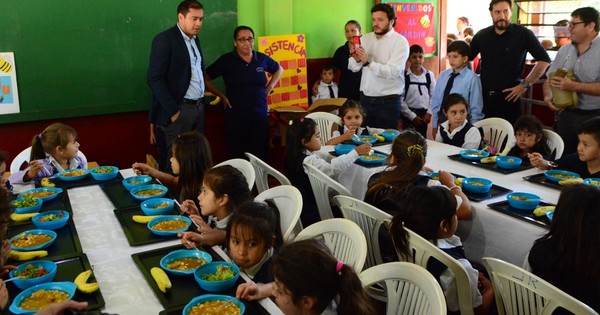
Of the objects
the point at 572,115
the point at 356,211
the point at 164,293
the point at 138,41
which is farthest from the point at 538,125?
the point at 138,41

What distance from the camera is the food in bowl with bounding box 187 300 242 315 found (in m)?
1.61

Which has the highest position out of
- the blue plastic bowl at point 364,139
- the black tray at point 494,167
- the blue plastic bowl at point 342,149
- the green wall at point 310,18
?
the green wall at point 310,18

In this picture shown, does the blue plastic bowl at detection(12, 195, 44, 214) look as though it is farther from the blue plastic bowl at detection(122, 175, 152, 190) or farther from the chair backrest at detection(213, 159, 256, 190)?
the chair backrest at detection(213, 159, 256, 190)

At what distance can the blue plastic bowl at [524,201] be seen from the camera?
2516 millimetres

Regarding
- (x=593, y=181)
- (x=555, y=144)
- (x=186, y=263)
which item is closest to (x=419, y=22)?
(x=555, y=144)

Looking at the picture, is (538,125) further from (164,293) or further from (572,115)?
(164,293)

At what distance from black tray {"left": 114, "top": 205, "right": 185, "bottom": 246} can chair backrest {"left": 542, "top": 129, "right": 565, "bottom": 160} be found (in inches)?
103

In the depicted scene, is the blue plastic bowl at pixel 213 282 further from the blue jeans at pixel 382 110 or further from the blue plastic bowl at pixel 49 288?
the blue jeans at pixel 382 110

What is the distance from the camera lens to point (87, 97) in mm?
4582

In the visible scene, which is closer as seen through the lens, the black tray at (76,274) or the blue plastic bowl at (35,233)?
the black tray at (76,274)

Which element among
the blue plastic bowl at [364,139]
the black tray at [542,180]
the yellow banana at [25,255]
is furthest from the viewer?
the blue plastic bowl at [364,139]

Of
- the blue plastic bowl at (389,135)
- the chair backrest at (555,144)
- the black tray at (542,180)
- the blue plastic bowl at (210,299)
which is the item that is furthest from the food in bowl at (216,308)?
the chair backrest at (555,144)

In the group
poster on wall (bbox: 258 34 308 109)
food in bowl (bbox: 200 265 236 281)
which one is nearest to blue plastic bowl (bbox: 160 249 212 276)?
food in bowl (bbox: 200 265 236 281)

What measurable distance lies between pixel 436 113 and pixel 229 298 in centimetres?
370
